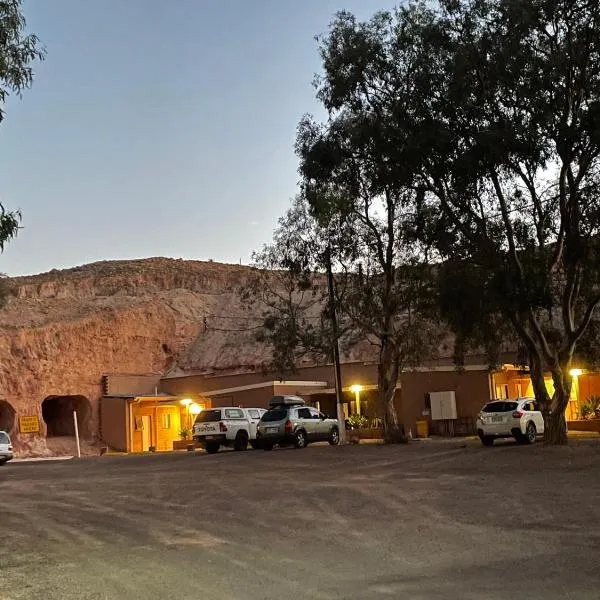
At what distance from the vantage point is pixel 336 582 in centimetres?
745

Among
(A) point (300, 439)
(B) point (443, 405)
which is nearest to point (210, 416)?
(A) point (300, 439)

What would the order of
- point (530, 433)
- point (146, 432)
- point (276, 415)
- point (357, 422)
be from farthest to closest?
point (146, 432) → point (357, 422) → point (276, 415) → point (530, 433)

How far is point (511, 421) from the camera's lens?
25906 mm

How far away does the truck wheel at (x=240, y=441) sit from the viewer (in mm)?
32031

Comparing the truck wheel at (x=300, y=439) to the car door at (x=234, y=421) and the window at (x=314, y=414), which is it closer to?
the window at (x=314, y=414)

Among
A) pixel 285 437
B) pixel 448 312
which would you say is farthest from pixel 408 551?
pixel 285 437

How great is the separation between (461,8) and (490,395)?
721 inches

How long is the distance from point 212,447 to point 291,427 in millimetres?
3979

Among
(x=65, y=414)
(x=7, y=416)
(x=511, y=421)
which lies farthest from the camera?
(x=65, y=414)

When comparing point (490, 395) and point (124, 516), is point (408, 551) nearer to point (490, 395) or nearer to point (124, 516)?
point (124, 516)

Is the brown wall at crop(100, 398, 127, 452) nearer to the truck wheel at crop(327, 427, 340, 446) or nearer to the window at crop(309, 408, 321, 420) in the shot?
the truck wheel at crop(327, 427, 340, 446)

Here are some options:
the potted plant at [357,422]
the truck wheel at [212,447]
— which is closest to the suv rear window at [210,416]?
the truck wheel at [212,447]

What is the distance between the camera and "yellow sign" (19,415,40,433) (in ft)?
142

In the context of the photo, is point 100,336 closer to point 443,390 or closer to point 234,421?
point 234,421
